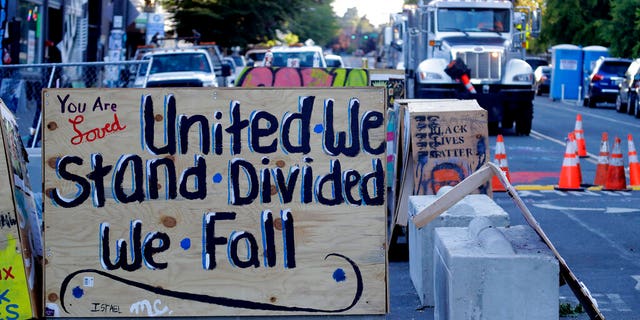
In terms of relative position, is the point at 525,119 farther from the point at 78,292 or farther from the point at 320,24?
the point at 320,24

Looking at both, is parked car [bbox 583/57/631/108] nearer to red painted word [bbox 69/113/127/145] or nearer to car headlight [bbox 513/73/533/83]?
car headlight [bbox 513/73/533/83]

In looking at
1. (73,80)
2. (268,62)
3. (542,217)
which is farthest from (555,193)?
(73,80)

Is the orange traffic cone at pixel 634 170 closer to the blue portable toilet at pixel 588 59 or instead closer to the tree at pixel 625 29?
the tree at pixel 625 29

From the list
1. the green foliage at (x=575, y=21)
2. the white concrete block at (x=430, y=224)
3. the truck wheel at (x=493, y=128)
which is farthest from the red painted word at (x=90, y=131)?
the green foliage at (x=575, y=21)

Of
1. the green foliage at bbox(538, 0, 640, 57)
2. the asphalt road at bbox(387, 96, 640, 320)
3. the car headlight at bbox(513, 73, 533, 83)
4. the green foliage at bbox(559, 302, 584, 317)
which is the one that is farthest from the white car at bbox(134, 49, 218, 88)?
the green foliage at bbox(538, 0, 640, 57)

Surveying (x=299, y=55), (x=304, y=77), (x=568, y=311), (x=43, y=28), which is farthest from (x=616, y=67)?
(x=568, y=311)

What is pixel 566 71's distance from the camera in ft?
157

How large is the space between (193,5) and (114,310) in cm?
4570

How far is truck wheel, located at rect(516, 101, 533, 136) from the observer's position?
25.1 metres

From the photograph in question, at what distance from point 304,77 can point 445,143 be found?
3108 mm

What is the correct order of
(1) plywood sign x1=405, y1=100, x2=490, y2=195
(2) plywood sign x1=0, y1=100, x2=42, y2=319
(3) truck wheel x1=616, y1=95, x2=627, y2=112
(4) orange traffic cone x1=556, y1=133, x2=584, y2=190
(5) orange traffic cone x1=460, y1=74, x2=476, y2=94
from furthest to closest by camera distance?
(3) truck wheel x1=616, y1=95, x2=627, y2=112 → (5) orange traffic cone x1=460, y1=74, x2=476, y2=94 → (4) orange traffic cone x1=556, y1=133, x2=584, y2=190 → (1) plywood sign x1=405, y1=100, x2=490, y2=195 → (2) plywood sign x1=0, y1=100, x2=42, y2=319

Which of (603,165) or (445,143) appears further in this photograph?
(603,165)

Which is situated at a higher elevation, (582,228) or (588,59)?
(588,59)

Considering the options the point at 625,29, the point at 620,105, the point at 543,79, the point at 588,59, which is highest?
the point at 625,29
